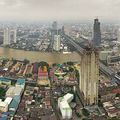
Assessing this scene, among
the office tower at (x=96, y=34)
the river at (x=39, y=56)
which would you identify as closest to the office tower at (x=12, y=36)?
the river at (x=39, y=56)

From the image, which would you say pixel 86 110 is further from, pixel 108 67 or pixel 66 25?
pixel 66 25

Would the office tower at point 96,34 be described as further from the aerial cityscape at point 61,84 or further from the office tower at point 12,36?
the office tower at point 12,36

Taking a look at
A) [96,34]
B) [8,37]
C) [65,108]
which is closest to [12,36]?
[8,37]

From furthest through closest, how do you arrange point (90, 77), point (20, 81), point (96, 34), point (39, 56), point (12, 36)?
point (12, 36), point (96, 34), point (39, 56), point (20, 81), point (90, 77)

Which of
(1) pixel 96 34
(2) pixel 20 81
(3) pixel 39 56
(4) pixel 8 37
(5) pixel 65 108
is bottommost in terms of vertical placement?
(5) pixel 65 108

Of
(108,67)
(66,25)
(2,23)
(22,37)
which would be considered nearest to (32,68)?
(108,67)

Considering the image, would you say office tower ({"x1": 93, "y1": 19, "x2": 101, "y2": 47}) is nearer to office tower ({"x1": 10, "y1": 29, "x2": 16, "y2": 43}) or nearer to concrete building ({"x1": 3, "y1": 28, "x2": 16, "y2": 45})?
concrete building ({"x1": 3, "y1": 28, "x2": 16, "y2": 45})

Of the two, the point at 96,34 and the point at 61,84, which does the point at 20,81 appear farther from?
the point at 96,34

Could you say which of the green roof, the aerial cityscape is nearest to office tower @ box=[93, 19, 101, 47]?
the aerial cityscape

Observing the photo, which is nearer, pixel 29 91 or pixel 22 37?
pixel 29 91
